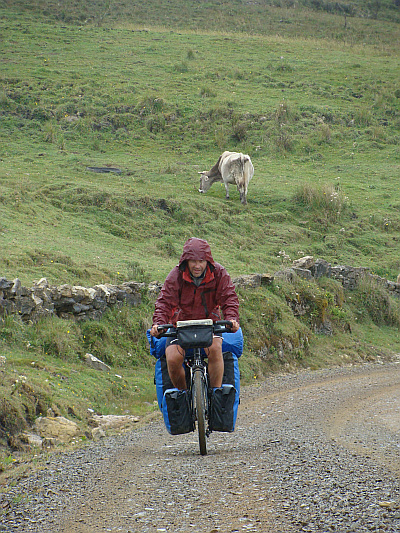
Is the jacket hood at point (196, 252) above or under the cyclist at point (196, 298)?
above

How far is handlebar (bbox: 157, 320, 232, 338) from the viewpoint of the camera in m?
6.91

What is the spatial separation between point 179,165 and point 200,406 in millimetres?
23331

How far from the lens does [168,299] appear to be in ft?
24.0

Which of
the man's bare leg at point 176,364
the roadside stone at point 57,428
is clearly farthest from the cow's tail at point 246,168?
the man's bare leg at point 176,364

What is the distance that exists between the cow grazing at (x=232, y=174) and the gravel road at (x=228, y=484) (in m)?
→ 17.4

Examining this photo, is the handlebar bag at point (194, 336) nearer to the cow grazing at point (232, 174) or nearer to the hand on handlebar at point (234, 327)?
the hand on handlebar at point (234, 327)

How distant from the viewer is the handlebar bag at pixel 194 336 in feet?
22.0

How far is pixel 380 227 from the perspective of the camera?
2498 centimetres

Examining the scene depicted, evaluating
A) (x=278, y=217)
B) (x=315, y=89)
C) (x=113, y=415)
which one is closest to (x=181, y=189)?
(x=278, y=217)

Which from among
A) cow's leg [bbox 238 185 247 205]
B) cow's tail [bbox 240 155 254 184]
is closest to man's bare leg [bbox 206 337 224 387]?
cow's leg [bbox 238 185 247 205]

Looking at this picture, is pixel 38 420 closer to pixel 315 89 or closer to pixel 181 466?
pixel 181 466

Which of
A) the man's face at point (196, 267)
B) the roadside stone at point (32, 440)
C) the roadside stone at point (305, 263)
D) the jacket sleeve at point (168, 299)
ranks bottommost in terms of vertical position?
the roadside stone at point (32, 440)

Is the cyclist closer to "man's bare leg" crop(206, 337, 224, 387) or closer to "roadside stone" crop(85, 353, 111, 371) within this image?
"man's bare leg" crop(206, 337, 224, 387)

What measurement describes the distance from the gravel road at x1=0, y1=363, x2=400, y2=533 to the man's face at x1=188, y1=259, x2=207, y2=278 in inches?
79.4
